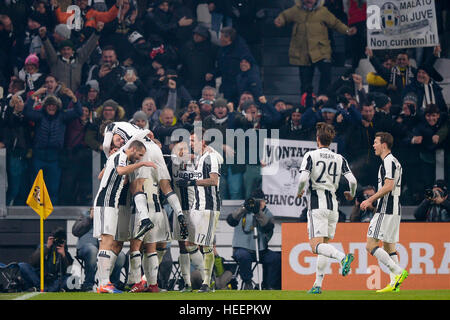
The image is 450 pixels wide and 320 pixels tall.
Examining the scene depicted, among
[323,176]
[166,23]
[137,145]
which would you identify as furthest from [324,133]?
[166,23]

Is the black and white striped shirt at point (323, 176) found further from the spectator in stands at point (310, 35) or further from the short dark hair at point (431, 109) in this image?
the spectator in stands at point (310, 35)

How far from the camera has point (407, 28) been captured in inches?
696

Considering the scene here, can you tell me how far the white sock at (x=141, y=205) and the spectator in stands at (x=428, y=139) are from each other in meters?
6.08

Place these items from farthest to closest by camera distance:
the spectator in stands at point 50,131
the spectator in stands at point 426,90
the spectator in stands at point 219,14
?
the spectator in stands at point 219,14 < the spectator in stands at point 426,90 < the spectator in stands at point 50,131

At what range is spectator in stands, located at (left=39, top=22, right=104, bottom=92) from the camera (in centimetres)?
1794

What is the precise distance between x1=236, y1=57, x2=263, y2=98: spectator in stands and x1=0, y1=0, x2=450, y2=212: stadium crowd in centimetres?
2

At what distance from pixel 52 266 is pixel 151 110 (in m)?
3.26

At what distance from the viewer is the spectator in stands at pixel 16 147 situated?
54.2ft

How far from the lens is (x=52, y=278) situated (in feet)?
51.5

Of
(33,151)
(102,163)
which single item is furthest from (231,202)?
(33,151)

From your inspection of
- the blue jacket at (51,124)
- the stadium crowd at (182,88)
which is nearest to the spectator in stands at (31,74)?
the stadium crowd at (182,88)

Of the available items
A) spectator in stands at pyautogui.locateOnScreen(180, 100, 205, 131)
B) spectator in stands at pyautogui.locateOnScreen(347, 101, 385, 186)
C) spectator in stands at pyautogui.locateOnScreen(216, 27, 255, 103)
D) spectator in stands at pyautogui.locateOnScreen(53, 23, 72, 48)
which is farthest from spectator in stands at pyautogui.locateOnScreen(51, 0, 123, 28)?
spectator in stands at pyautogui.locateOnScreen(347, 101, 385, 186)

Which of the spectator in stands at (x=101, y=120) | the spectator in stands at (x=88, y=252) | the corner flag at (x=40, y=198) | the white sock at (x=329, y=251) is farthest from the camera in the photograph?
the spectator in stands at (x=101, y=120)

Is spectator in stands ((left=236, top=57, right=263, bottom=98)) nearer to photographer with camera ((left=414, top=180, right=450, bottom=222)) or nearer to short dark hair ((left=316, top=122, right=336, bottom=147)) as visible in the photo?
photographer with camera ((left=414, top=180, right=450, bottom=222))
